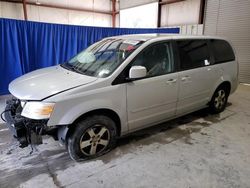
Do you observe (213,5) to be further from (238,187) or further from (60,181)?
(60,181)

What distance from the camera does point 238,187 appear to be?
2.18 meters

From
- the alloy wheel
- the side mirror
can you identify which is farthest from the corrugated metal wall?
the alloy wheel

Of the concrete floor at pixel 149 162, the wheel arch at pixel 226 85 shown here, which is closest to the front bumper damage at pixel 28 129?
the concrete floor at pixel 149 162

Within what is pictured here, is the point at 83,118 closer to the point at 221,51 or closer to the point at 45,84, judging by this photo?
the point at 45,84

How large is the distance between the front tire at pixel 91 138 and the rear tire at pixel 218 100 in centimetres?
236

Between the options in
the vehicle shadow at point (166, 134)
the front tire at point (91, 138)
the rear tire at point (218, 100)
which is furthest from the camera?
the rear tire at point (218, 100)

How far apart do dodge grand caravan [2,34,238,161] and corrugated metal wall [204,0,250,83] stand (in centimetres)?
448

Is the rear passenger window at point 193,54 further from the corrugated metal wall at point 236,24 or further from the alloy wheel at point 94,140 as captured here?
the corrugated metal wall at point 236,24

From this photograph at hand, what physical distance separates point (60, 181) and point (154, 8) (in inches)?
396

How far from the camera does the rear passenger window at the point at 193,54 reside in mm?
3238

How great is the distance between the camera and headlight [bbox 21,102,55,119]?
2207 mm

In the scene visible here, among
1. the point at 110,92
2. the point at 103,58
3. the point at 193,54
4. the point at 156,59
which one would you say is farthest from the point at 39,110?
the point at 193,54

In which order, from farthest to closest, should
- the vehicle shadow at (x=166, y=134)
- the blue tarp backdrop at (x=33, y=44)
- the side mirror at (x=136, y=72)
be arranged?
the blue tarp backdrop at (x=33, y=44)
the vehicle shadow at (x=166, y=134)
the side mirror at (x=136, y=72)

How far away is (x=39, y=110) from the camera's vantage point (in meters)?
2.22
